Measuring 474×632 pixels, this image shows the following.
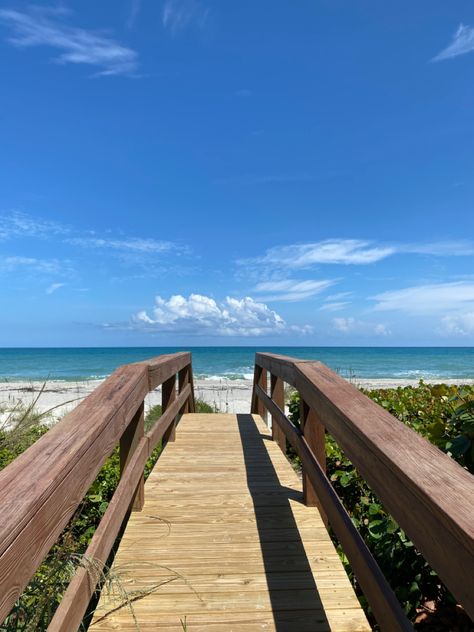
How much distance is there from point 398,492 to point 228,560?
1.49 metres

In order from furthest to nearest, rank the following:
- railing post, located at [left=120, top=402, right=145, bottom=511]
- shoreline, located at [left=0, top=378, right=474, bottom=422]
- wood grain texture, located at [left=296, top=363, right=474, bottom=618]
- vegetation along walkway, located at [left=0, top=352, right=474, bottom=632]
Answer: shoreline, located at [left=0, top=378, right=474, bottom=422] < railing post, located at [left=120, top=402, right=145, bottom=511] < vegetation along walkway, located at [left=0, top=352, right=474, bottom=632] < wood grain texture, located at [left=296, top=363, right=474, bottom=618]

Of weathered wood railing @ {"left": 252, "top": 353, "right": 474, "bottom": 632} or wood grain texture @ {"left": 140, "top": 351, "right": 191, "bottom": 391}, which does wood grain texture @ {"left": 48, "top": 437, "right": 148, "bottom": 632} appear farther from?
weathered wood railing @ {"left": 252, "top": 353, "right": 474, "bottom": 632}

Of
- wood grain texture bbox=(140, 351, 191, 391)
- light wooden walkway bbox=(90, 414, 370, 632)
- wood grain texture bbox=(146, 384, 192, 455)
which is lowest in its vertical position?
light wooden walkway bbox=(90, 414, 370, 632)

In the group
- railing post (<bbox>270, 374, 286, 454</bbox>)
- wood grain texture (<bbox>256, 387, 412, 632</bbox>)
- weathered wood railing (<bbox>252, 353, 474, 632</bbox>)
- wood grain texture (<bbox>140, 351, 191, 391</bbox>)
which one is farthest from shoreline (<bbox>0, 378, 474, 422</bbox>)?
weathered wood railing (<bbox>252, 353, 474, 632</bbox>)

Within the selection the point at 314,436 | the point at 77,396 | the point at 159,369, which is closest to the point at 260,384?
the point at 159,369

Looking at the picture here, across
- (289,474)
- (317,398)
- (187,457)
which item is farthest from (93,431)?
(187,457)

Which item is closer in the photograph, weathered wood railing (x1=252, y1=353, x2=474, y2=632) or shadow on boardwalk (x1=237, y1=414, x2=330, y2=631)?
weathered wood railing (x1=252, y1=353, x2=474, y2=632)

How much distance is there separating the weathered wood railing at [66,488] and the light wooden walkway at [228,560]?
181 millimetres

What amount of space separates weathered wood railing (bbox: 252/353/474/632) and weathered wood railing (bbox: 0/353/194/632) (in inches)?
36.3

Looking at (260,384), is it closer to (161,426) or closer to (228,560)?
(161,426)

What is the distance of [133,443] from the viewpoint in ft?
8.59

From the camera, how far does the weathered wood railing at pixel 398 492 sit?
91 centimetres

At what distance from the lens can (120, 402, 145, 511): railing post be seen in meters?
2.55

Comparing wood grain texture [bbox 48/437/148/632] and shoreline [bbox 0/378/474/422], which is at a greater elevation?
wood grain texture [bbox 48/437/148/632]
